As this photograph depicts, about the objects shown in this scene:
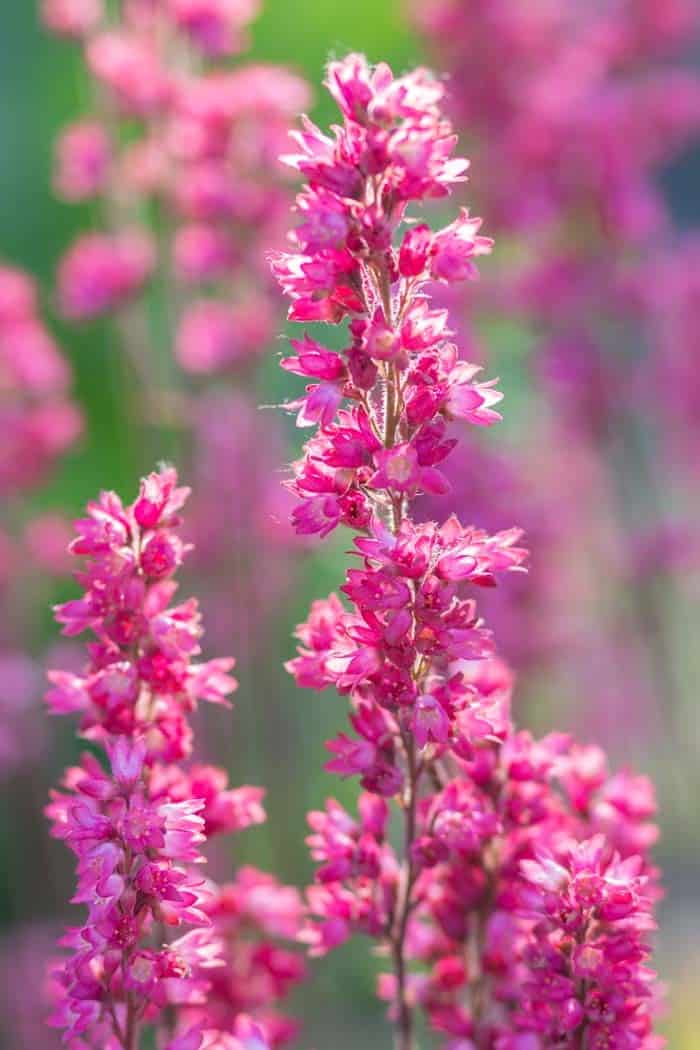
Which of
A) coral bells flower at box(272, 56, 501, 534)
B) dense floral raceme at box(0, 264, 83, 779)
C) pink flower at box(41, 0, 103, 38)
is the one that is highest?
pink flower at box(41, 0, 103, 38)

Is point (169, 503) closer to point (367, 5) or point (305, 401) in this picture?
point (305, 401)

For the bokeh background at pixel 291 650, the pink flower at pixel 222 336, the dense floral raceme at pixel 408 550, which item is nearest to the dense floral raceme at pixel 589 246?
the bokeh background at pixel 291 650

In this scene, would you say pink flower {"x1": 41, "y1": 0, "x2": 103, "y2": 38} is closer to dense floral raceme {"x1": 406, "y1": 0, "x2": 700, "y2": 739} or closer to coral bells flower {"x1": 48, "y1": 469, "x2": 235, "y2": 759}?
dense floral raceme {"x1": 406, "y1": 0, "x2": 700, "y2": 739}

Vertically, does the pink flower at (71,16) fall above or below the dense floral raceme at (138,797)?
→ above

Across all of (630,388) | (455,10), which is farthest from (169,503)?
(455,10)

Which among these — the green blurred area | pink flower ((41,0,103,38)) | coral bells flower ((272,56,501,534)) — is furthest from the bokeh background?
coral bells flower ((272,56,501,534))

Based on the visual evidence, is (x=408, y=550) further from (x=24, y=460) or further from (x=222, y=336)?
(x=24, y=460)

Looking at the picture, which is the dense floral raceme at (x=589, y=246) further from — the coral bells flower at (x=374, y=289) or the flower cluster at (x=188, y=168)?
the coral bells flower at (x=374, y=289)

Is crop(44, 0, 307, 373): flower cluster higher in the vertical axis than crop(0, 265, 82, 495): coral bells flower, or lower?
higher
